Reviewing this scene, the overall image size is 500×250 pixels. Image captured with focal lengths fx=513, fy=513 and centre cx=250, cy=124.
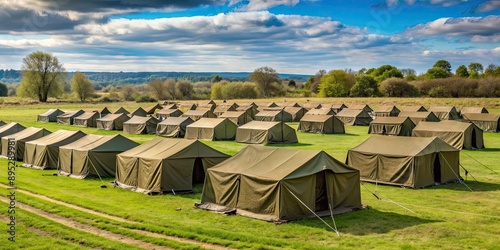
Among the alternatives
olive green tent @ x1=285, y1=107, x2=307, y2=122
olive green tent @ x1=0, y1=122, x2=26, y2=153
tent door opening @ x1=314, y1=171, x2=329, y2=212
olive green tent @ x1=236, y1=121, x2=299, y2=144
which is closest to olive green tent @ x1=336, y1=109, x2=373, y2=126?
olive green tent @ x1=285, y1=107, x2=307, y2=122

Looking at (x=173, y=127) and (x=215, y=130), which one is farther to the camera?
(x=173, y=127)

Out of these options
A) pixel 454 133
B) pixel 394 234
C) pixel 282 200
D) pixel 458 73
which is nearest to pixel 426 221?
pixel 394 234

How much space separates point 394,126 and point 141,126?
28324mm

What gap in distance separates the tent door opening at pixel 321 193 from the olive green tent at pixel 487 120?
45.4 meters

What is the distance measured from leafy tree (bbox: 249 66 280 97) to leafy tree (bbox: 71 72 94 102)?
50.2 meters

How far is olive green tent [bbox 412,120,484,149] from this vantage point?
40484 mm

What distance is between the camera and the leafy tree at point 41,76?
4466 inches

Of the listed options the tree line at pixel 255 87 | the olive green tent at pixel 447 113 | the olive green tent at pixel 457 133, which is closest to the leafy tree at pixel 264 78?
the tree line at pixel 255 87

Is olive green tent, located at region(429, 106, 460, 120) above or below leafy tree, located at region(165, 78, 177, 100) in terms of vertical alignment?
below

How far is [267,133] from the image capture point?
154 feet

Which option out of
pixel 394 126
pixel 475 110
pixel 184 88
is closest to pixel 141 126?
pixel 394 126

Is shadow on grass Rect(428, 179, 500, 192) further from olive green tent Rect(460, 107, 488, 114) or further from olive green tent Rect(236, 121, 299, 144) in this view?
olive green tent Rect(460, 107, 488, 114)

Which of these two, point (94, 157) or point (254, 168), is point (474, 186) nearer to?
point (254, 168)

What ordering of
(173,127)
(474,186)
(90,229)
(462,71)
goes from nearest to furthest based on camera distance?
1. (90,229)
2. (474,186)
3. (173,127)
4. (462,71)
